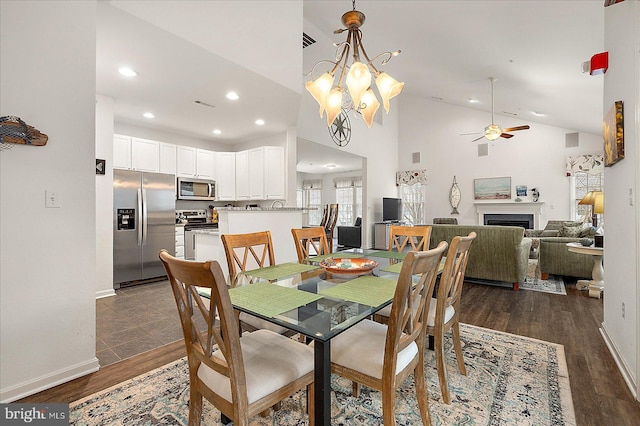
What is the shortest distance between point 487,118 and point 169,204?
8.26m

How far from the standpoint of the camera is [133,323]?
2859 millimetres

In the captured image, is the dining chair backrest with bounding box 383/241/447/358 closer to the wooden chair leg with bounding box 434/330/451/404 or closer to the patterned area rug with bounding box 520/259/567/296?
the wooden chair leg with bounding box 434/330/451/404

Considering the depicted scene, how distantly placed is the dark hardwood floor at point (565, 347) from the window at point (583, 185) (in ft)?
14.0

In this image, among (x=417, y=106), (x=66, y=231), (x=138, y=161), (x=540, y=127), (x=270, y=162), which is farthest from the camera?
(x=417, y=106)

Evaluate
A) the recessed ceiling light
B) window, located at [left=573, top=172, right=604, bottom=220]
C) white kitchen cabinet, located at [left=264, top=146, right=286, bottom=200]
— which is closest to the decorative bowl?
the recessed ceiling light

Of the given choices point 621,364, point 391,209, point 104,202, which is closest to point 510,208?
point 391,209

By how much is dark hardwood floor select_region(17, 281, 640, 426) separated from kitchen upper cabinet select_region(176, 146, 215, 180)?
3516mm

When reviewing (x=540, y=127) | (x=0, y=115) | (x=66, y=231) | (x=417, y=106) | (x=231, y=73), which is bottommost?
→ (x=66, y=231)

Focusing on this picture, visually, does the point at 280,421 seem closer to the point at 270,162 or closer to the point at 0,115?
the point at 0,115

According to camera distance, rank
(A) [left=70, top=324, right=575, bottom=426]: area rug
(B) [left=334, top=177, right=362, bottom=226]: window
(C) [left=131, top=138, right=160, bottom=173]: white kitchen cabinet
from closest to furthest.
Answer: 1. (A) [left=70, top=324, right=575, bottom=426]: area rug
2. (C) [left=131, top=138, right=160, bottom=173]: white kitchen cabinet
3. (B) [left=334, top=177, right=362, bottom=226]: window

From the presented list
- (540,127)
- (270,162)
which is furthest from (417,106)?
(270,162)

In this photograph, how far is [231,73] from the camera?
2.94m

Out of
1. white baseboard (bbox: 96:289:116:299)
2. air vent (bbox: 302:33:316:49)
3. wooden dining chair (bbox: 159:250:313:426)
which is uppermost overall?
air vent (bbox: 302:33:316:49)

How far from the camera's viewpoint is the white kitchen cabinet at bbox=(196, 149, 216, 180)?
5398 millimetres
